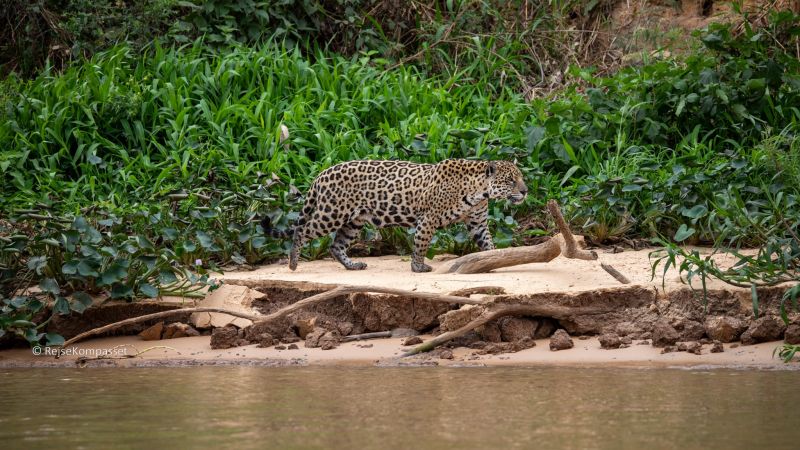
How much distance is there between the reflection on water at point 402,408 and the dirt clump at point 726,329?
60 centimetres

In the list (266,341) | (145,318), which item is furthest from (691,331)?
(145,318)

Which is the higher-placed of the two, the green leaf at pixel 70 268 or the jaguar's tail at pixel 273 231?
the jaguar's tail at pixel 273 231

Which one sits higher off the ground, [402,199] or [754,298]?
[402,199]

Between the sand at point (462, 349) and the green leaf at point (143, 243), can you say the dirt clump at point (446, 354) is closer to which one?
the sand at point (462, 349)

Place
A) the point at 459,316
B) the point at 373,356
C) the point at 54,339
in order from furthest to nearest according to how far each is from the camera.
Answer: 1. the point at 54,339
2. the point at 459,316
3. the point at 373,356

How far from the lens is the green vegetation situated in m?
8.50

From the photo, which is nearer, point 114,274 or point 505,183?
point 114,274

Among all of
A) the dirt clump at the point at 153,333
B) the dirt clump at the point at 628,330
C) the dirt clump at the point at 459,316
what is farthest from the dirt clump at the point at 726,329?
the dirt clump at the point at 153,333

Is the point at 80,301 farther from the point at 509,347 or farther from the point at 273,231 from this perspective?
the point at 509,347

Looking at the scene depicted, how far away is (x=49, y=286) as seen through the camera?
26.3 feet

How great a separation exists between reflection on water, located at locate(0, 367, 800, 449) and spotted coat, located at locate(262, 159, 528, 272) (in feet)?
8.45

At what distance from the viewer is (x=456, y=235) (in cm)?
1003

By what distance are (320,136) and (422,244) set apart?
7.57 feet

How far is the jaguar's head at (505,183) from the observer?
31.7ft
